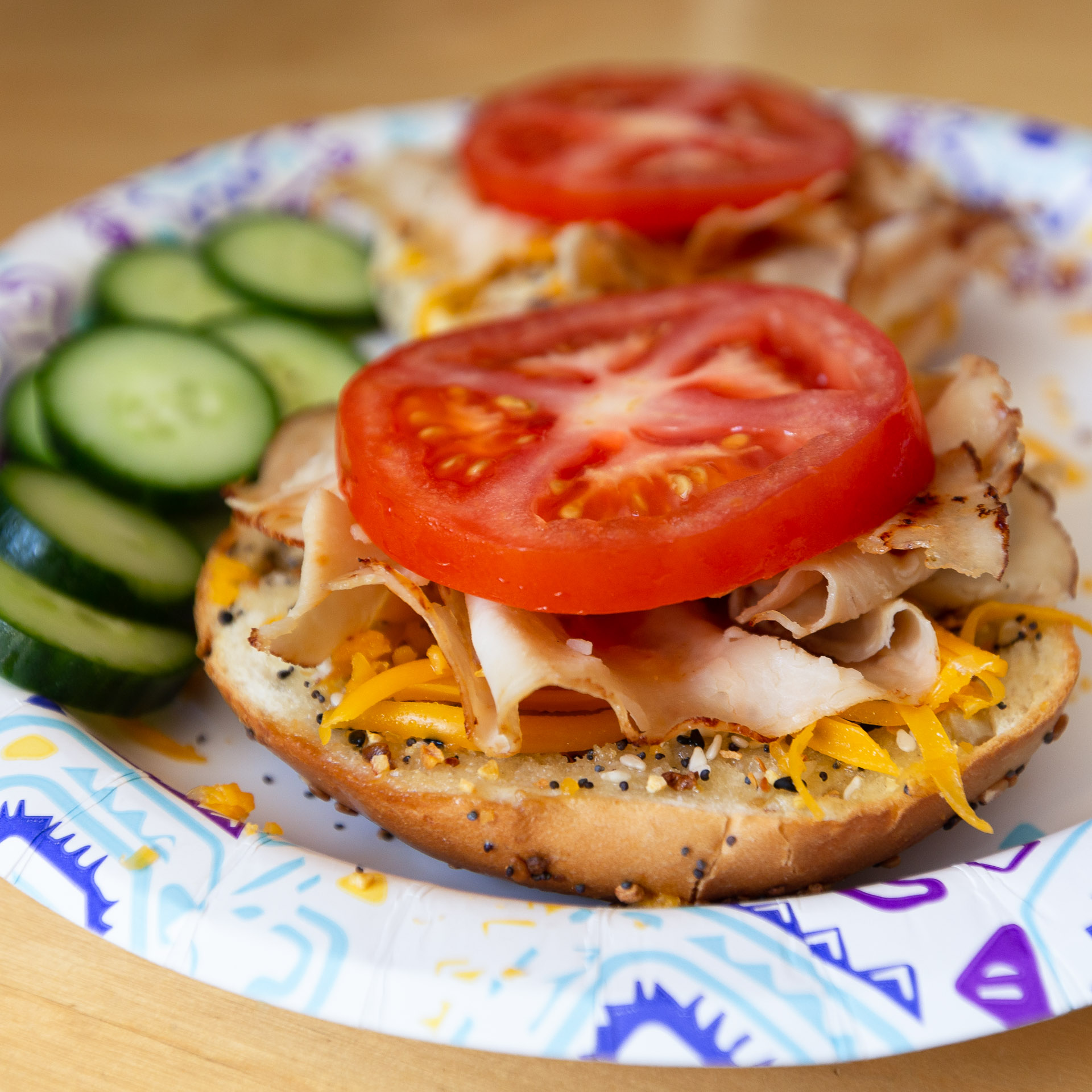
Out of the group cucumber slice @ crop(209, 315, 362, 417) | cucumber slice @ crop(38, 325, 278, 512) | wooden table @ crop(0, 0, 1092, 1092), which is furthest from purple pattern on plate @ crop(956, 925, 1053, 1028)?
wooden table @ crop(0, 0, 1092, 1092)

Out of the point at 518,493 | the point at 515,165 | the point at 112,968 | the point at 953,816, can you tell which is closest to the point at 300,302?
the point at 515,165

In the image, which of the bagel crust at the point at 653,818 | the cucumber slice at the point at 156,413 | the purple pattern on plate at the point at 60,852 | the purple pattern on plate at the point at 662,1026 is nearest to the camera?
the purple pattern on plate at the point at 662,1026

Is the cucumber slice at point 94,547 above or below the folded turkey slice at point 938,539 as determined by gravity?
below

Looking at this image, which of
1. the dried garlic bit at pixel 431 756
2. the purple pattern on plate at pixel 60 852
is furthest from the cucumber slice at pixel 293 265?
the purple pattern on plate at pixel 60 852

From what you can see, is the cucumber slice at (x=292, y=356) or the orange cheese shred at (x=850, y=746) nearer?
the orange cheese shred at (x=850, y=746)

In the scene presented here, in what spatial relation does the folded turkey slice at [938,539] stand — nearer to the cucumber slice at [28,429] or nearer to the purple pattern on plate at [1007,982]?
the purple pattern on plate at [1007,982]

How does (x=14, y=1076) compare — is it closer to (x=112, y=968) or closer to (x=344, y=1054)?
(x=112, y=968)

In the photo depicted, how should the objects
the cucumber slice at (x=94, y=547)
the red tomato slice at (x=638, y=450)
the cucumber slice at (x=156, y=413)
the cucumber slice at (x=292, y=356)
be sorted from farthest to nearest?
the cucumber slice at (x=292, y=356) → the cucumber slice at (x=156, y=413) → the cucumber slice at (x=94, y=547) → the red tomato slice at (x=638, y=450)
